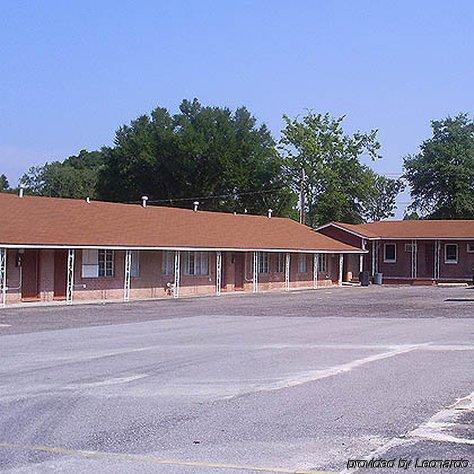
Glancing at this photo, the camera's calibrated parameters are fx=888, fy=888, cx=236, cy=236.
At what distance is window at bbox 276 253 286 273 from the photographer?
50.7 m

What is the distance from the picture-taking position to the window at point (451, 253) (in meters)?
60.8

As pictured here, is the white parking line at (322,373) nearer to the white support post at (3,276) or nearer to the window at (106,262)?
the white support post at (3,276)

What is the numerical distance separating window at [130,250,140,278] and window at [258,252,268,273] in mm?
10710

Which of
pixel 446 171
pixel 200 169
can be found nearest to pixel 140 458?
pixel 200 169

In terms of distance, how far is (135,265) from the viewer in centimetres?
3922

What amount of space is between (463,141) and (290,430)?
74.6 meters

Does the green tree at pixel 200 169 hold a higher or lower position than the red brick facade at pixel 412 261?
higher

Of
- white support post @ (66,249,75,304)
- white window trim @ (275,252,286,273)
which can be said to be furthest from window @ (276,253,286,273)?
white support post @ (66,249,75,304)

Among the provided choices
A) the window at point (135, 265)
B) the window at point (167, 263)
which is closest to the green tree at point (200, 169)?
the window at point (167, 263)

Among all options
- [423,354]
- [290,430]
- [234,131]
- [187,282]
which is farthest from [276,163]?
[290,430]

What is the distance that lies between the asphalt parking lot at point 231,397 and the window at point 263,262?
24562 millimetres

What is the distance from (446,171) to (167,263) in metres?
44.7

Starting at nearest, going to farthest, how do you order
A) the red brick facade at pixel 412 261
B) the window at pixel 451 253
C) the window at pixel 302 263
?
the window at pixel 302 263 < the red brick facade at pixel 412 261 < the window at pixel 451 253

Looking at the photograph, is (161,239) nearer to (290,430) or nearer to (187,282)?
(187,282)
